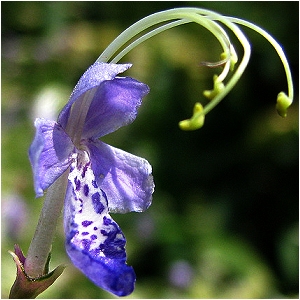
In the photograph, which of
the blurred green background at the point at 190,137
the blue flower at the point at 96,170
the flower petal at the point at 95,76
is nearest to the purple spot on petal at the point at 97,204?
the blue flower at the point at 96,170

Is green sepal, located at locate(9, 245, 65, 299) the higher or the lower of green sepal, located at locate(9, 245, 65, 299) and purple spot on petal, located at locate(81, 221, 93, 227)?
the lower

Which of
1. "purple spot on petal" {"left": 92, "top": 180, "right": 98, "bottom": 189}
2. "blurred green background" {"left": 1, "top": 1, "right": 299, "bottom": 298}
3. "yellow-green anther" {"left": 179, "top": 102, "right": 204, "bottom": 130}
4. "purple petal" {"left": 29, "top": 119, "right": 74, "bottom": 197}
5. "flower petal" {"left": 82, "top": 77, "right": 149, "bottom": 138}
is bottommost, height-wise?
"blurred green background" {"left": 1, "top": 1, "right": 299, "bottom": 298}

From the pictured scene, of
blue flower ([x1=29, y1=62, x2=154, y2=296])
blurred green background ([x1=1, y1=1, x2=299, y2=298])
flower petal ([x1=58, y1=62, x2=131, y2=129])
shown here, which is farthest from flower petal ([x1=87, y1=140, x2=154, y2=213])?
blurred green background ([x1=1, y1=1, x2=299, y2=298])

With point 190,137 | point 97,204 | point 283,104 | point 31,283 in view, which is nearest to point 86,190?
point 97,204

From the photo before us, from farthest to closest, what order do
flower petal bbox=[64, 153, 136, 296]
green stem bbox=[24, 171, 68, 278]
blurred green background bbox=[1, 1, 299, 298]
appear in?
blurred green background bbox=[1, 1, 299, 298], green stem bbox=[24, 171, 68, 278], flower petal bbox=[64, 153, 136, 296]

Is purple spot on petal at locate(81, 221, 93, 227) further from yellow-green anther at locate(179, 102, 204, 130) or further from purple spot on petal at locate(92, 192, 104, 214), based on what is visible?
yellow-green anther at locate(179, 102, 204, 130)

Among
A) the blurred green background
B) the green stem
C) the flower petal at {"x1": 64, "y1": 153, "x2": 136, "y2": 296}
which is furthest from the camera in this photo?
the blurred green background
